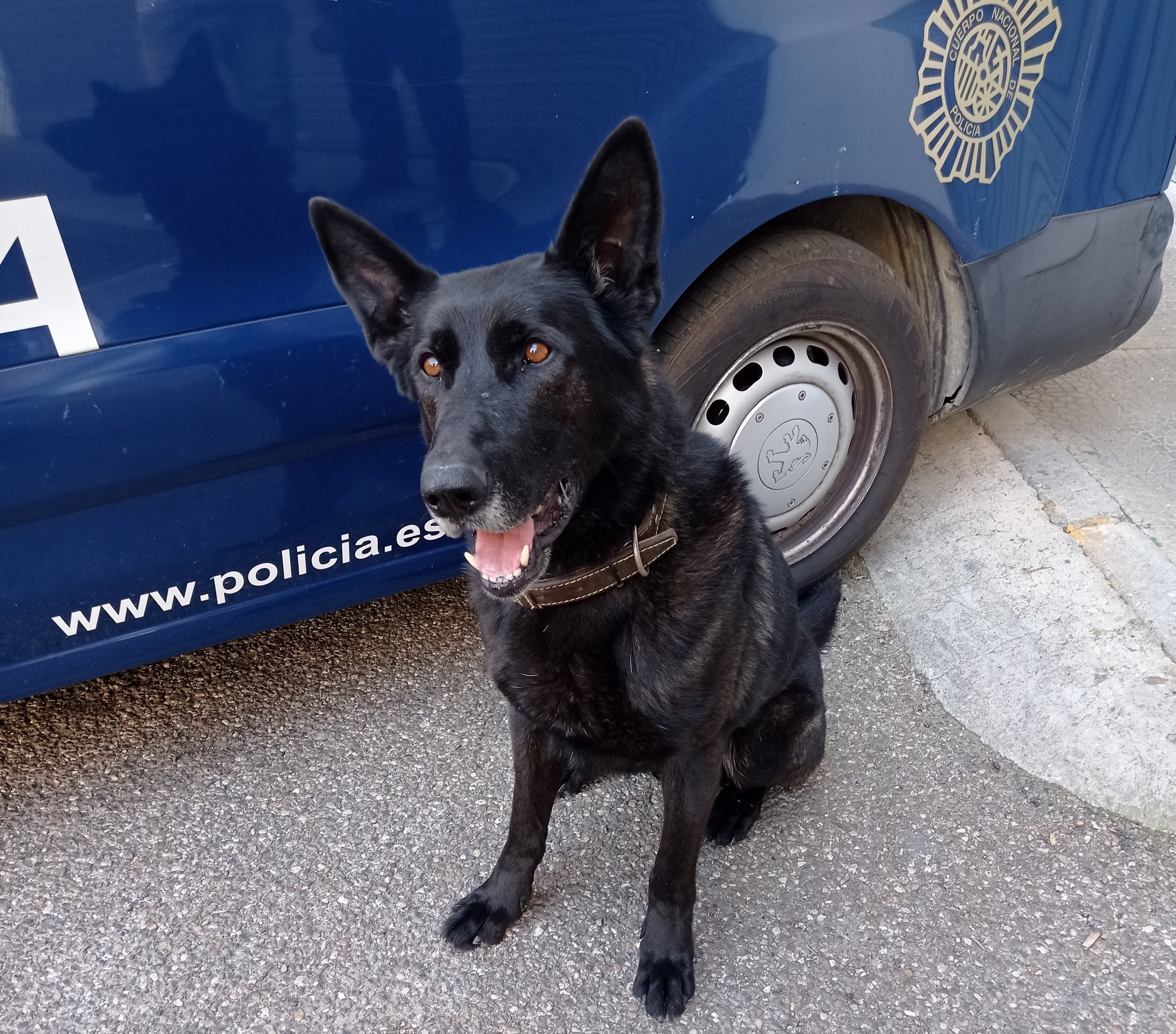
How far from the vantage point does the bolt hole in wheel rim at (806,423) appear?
253 cm

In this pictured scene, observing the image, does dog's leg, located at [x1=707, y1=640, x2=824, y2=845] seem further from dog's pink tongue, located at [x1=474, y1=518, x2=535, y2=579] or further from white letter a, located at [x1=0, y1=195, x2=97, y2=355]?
white letter a, located at [x1=0, y1=195, x2=97, y2=355]

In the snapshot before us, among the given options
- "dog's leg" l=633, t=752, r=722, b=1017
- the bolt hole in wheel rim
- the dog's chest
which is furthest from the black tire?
"dog's leg" l=633, t=752, r=722, b=1017

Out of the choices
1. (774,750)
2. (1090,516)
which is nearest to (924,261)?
(1090,516)

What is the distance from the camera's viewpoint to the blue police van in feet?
5.24

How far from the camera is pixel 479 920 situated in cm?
197

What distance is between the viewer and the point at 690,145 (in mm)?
2051

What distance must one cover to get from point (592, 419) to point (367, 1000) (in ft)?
4.13

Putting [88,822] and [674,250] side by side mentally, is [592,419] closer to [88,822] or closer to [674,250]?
[674,250]

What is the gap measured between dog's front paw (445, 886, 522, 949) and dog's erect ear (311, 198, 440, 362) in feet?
3.91

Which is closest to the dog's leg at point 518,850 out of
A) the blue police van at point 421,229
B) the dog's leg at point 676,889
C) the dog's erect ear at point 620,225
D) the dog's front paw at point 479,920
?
the dog's front paw at point 479,920

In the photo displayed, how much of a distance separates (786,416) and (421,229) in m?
1.18

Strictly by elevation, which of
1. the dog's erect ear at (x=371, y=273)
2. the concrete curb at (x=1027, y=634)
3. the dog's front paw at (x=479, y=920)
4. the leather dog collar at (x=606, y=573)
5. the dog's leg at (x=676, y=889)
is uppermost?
the dog's erect ear at (x=371, y=273)

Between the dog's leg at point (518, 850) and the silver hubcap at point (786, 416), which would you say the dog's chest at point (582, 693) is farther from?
the silver hubcap at point (786, 416)

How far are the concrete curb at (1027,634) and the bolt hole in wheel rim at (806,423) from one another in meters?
0.39
